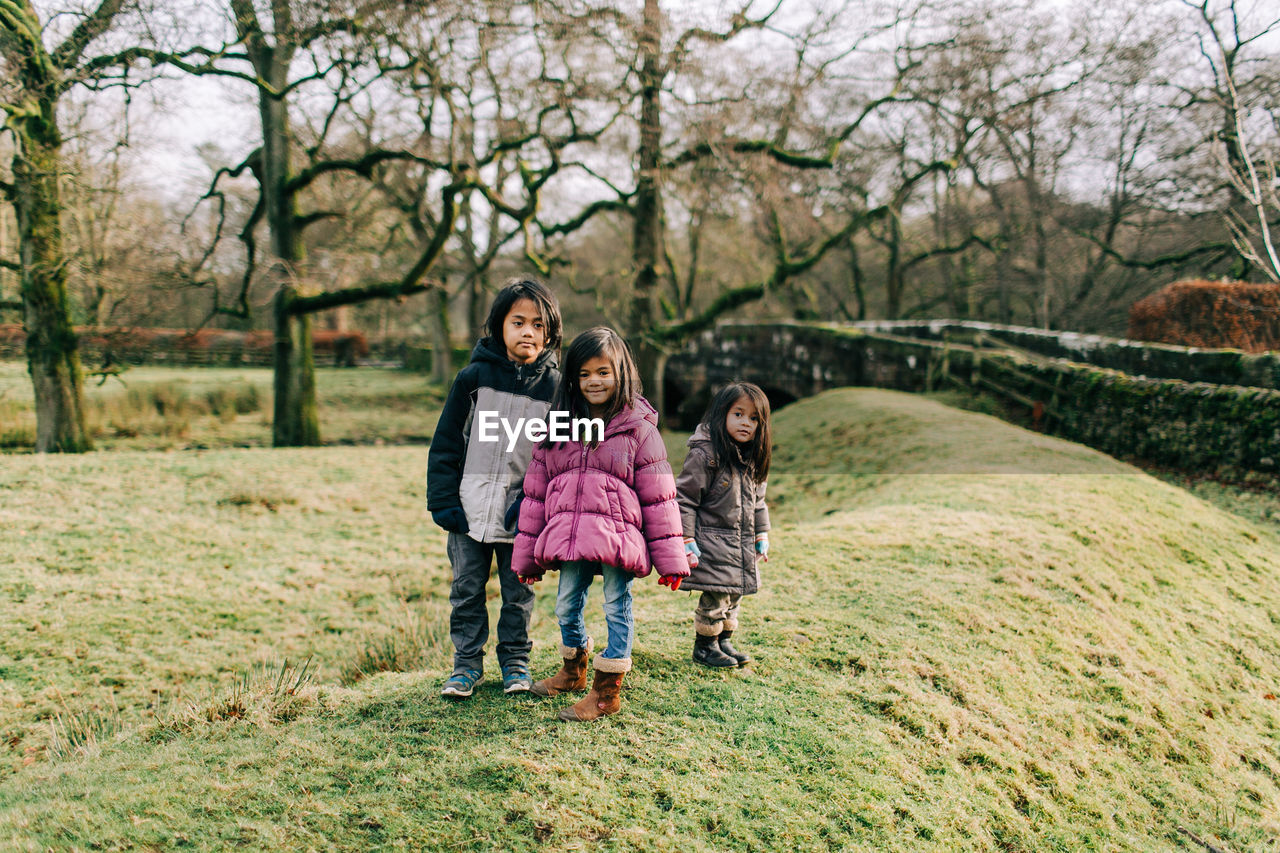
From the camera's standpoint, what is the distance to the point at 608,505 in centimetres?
308

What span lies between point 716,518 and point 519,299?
4.64ft

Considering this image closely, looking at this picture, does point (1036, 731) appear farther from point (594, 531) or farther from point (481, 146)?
point (481, 146)

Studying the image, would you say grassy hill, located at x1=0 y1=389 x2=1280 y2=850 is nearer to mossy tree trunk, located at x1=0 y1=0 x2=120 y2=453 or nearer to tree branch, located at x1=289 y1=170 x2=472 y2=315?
mossy tree trunk, located at x1=0 y1=0 x2=120 y2=453

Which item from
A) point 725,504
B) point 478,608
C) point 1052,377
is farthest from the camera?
point 1052,377

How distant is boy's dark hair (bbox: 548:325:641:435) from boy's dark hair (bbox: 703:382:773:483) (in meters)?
0.57

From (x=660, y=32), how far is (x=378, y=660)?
979 centimetres

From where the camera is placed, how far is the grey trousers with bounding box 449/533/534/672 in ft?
11.1

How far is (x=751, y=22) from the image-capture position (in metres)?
11.6

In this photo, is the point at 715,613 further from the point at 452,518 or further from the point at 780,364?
the point at 780,364

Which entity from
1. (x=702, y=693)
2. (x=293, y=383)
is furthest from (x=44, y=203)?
(x=702, y=693)

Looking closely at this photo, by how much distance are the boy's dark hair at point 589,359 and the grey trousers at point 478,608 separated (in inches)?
29.1

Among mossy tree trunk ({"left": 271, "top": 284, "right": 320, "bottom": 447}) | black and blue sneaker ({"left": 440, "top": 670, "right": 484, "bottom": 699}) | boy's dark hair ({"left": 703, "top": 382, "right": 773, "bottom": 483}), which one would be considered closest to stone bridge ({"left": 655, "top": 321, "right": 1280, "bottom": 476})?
boy's dark hair ({"left": 703, "top": 382, "right": 773, "bottom": 483})

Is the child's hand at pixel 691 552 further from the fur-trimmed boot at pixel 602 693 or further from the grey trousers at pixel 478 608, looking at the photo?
the grey trousers at pixel 478 608

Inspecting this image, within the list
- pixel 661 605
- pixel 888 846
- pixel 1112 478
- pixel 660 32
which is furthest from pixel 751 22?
pixel 888 846
